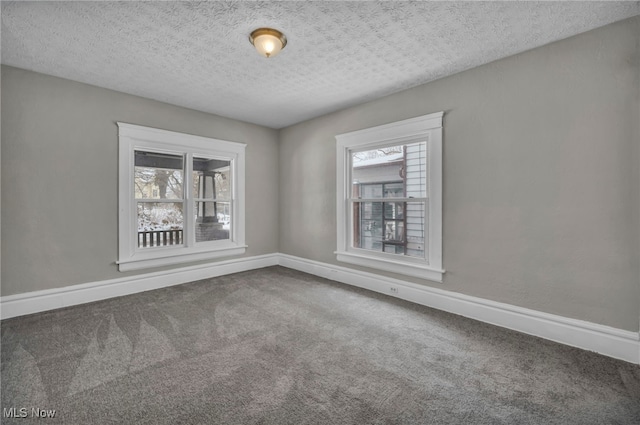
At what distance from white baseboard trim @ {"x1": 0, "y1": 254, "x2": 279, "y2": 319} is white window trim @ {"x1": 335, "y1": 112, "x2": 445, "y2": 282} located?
1.92m

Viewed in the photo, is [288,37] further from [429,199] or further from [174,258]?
[174,258]

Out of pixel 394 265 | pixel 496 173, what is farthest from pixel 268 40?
pixel 394 265

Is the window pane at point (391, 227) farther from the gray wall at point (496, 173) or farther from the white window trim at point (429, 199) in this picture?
the gray wall at point (496, 173)

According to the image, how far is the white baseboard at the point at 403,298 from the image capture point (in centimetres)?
223

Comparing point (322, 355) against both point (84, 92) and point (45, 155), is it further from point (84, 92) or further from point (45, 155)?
point (84, 92)

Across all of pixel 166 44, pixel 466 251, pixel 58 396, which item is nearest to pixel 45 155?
pixel 166 44

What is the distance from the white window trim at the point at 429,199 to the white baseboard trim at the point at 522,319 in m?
0.19

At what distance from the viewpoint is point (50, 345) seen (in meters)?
2.34

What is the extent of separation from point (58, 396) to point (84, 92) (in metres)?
3.21

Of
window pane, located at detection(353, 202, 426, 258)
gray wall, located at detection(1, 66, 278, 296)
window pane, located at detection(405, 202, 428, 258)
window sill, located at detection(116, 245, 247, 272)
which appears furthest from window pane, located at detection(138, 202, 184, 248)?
window pane, located at detection(405, 202, 428, 258)

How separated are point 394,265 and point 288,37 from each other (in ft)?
9.01

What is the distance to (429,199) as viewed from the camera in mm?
3297

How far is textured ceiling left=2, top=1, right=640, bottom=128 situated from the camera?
2059 millimetres

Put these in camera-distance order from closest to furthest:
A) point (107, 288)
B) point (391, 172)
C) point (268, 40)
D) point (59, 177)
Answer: point (268, 40) < point (59, 177) < point (107, 288) < point (391, 172)
